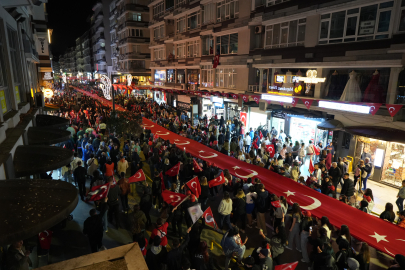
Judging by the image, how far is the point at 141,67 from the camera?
5234 cm

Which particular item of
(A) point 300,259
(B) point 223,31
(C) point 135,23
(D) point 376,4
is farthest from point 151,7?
(A) point 300,259

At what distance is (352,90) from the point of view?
15453 mm

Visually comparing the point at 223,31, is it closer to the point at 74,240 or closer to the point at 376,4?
the point at 376,4

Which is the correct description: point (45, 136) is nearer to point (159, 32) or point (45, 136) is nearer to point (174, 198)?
point (174, 198)

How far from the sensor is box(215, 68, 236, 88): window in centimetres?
2584

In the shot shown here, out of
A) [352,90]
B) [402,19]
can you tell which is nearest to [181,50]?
[352,90]

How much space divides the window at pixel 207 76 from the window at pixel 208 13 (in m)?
4.87

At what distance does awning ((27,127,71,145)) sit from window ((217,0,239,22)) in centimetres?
2097

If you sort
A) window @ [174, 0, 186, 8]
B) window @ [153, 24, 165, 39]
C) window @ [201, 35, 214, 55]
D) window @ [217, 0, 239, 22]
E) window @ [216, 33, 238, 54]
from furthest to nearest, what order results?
window @ [153, 24, 165, 39] < window @ [174, 0, 186, 8] < window @ [201, 35, 214, 55] < window @ [216, 33, 238, 54] < window @ [217, 0, 239, 22]

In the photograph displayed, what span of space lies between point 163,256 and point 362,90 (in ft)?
49.4

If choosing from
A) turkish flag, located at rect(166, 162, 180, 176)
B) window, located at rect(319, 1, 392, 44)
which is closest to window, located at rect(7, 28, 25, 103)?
turkish flag, located at rect(166, 162, 180, 176)

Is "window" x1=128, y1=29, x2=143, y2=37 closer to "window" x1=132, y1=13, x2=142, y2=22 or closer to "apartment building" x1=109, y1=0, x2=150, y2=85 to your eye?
"apartment building" x1=109, y1=0, x2=150, y2=85

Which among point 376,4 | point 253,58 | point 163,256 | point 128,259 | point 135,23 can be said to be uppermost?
point 135,23

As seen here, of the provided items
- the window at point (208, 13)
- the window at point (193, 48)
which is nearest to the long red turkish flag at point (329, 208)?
the window at point (208, 13)
